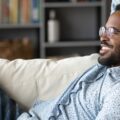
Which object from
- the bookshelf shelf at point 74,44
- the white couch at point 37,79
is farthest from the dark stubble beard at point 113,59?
the bookshelf shelf at point 74,44

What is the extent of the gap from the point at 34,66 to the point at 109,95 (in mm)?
596

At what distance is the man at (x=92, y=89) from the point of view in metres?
1.43

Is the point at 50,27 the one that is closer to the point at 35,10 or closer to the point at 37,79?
the point at 35,10

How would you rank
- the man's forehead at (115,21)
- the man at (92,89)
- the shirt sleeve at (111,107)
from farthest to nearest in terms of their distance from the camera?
1. the man's forehead at (115,21)
2. the man at (92,89)
3. the shirt sleeve at (111,107)

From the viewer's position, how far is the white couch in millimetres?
1747

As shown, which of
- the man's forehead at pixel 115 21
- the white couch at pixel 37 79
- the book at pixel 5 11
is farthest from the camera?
the book at pixel 5 11

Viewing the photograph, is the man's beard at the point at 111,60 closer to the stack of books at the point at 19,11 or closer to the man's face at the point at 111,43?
the man's face at the point at 111,43

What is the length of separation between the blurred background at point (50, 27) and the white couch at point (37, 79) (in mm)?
1372

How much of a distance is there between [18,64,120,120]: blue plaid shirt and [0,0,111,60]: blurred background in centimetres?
153

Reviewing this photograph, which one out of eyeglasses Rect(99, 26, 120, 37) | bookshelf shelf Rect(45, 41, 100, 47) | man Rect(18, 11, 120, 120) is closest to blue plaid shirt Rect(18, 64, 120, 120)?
man Rect(18, 11, 120, 120)

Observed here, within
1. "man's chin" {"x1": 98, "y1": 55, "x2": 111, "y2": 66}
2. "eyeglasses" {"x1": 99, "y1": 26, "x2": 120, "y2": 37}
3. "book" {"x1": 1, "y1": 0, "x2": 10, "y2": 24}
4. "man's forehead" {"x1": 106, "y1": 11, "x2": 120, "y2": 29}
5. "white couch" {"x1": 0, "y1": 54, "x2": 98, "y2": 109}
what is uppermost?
"man's forehead" {"x1": 106, "y1": 11, "x2": 120, "y2": 29}

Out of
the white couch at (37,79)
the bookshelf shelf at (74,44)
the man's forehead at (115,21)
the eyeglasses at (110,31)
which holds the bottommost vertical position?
the bookshelf shelf at (74,44)

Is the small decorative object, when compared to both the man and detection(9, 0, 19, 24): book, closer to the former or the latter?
detection(9, 0, 19, 24): book

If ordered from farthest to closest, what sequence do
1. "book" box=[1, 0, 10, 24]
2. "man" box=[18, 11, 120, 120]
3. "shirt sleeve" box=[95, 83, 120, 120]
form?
"book" box=[1, 0, 10, 24] < "man" box=[18, 11, 120, 120] < "shirt sleeve" box=[95, 83, 120, 120]
